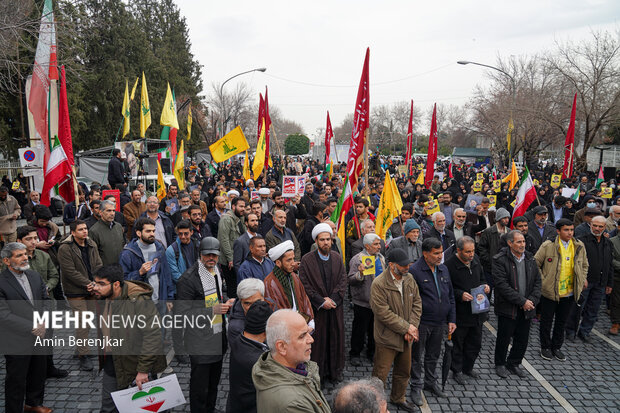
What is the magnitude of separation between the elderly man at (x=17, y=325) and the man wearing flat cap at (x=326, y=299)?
2.96 metres

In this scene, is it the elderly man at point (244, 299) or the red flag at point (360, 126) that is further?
the red flag at point (360, 126)

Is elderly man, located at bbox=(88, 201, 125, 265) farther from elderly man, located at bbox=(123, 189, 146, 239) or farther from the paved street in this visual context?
elderly man, located at bbox=(123, 189, 146, 239)

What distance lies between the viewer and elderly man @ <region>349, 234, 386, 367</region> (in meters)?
5.61

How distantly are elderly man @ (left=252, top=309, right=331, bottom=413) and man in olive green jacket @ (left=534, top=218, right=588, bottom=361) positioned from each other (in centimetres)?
476

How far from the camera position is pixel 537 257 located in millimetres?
6359

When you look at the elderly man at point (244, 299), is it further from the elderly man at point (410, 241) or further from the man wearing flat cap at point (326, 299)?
the elderly man at point (410, 241)

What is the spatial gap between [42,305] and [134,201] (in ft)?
14.1

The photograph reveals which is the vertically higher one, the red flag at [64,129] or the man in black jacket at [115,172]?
the red flag at [64,129]

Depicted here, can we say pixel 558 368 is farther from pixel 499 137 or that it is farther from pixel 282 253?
pixel 499 137

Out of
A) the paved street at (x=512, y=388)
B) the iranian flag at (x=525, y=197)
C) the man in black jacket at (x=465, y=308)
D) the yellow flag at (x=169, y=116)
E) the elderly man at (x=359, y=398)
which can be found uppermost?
the yellow flag at (x=169, y=116)

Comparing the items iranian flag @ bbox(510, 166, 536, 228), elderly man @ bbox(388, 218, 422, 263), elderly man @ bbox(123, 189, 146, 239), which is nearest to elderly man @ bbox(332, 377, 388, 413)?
elderly man @ bbox(388, 218, 422, 263)

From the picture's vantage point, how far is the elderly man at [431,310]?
5.02m

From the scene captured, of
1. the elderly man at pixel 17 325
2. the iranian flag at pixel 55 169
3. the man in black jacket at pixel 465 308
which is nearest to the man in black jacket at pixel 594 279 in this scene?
the man in black jacket at pixel 465 308

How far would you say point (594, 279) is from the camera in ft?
22.1
